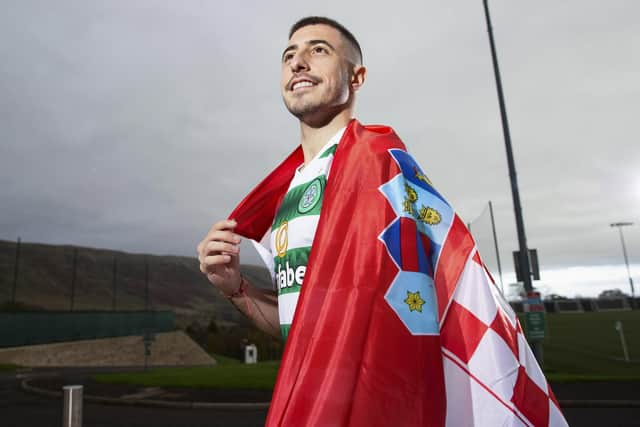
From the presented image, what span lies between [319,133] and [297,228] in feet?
1.55

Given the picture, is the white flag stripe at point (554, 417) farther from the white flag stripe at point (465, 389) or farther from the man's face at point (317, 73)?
the man's face at point (317, 73)

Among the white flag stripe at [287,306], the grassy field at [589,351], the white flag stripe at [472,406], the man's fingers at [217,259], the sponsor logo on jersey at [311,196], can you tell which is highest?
the sponsor logo on jersey at [311,196]

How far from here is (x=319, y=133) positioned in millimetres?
1864

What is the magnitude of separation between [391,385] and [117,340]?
31916 millimetres

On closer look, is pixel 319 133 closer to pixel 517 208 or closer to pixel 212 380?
pixel 517 208

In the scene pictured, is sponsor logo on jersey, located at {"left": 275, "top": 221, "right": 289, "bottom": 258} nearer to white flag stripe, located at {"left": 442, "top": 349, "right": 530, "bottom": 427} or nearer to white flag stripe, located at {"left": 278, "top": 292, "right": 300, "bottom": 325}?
white flag stripe, located at {"left": 278, "top": 292, "right": 300, "bottom": 325}

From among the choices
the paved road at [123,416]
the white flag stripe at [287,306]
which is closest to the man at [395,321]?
the white flag stripe at [287,306]

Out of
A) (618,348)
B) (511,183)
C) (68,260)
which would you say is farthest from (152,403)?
(68,260)

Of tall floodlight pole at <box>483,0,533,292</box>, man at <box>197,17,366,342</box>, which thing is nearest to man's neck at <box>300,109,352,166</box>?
man at <box>197,17,366,342</box>

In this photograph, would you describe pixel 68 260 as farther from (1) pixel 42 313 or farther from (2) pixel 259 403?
(2) pixel 259 403

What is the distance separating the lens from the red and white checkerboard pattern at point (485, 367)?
115cm

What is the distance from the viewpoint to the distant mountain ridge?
63281 millimetres

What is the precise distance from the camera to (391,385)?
3.51ft

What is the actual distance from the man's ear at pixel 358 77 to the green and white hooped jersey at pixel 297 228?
26 centimetres
